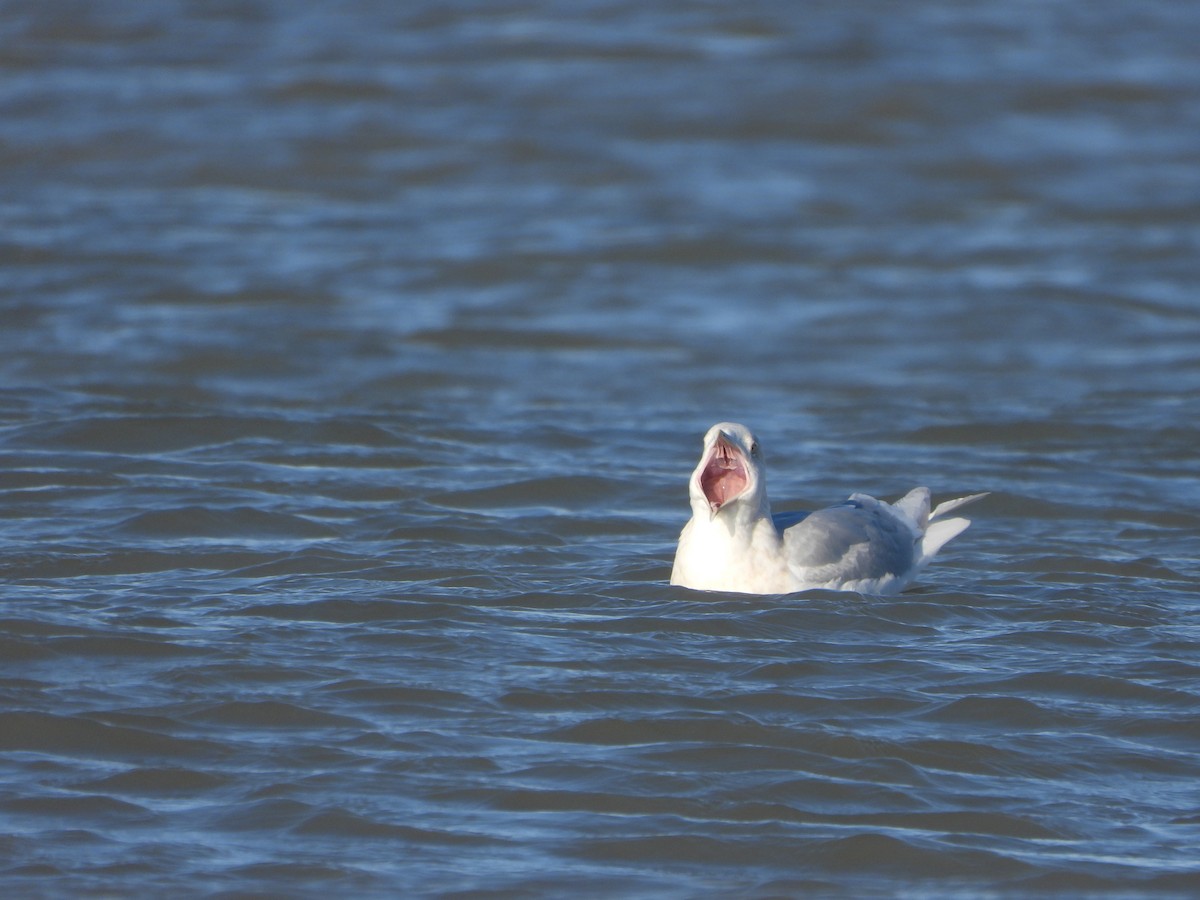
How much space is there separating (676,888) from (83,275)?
10783 mm

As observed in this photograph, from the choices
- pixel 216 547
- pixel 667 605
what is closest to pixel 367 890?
pixel 667 605

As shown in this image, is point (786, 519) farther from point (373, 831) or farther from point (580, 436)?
point (580, 436)

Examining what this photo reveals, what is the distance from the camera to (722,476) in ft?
24.9

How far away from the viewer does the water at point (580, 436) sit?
223 inches

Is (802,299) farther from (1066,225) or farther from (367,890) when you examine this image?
(367,890)

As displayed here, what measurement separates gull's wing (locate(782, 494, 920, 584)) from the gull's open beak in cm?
30

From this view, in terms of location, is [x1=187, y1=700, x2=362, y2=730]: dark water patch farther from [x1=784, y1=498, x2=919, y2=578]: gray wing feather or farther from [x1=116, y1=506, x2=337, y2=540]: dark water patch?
[x1=116, y1=506, x2=337, y2=540]: dark water patch

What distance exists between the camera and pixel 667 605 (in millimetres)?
7547

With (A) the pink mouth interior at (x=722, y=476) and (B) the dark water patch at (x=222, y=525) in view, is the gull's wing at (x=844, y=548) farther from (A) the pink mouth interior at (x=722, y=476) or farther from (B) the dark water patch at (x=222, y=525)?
(B) the dark water patch at (x=222, y=525)

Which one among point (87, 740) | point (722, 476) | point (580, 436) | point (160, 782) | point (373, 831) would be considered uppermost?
point (580, 436)

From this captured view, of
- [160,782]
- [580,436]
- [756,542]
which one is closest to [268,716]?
[160,782]

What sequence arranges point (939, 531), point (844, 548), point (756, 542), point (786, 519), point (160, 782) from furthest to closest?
point (939, 531)
point (786, 519)
point (844, 548)
point (756, 542)
point (160, 782)

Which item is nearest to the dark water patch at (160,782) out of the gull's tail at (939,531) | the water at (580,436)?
the water at (580,436)

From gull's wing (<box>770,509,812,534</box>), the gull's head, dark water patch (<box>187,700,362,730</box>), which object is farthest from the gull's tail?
dark water patch (<box>187,700,362,730</box>)
